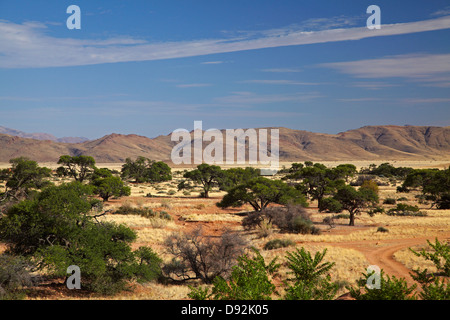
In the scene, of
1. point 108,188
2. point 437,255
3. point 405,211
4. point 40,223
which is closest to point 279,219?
point 437,255

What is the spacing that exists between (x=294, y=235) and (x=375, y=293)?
17.7m

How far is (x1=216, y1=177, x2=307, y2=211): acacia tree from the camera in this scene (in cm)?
3369

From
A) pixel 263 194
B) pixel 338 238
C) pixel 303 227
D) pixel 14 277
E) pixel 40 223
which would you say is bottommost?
pixel 338 238

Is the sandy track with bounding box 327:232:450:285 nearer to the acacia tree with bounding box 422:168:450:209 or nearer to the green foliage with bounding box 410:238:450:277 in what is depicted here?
the green foliage with bounding box 410:238:450:277

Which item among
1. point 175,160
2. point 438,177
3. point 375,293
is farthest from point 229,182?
point 175,160

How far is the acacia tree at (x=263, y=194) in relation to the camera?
3369 cm

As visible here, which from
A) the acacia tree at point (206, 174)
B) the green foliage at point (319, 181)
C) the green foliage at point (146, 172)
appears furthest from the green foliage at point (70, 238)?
the green foliage at point (146, 172)

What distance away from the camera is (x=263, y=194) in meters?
33.3

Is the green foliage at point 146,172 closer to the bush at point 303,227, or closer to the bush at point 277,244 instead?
the bush at point 303,227

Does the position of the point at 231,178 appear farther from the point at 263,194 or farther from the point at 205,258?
the point at 205,258

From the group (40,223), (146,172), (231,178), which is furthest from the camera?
(146,172)

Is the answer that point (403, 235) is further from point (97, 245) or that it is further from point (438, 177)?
point (438, 177)

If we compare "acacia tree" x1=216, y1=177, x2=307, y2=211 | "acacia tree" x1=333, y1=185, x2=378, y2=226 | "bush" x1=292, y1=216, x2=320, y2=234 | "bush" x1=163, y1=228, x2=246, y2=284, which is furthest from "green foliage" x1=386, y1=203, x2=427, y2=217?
"bush" x1=163, y1=228, x2=246, y2=284
